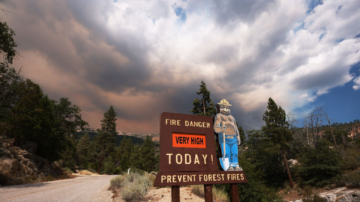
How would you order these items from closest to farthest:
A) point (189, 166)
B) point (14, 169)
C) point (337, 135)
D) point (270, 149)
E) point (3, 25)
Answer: point (189, 166) < point (14, 169) < point (3, 25) < point (270, 149) < point (337, 135)

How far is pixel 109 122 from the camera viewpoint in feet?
198

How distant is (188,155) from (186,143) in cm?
38

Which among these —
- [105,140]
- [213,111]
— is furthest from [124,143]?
[213,111]

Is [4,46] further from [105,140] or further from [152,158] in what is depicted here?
[152,158]

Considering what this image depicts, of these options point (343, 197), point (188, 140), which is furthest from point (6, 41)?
point (343, 197)

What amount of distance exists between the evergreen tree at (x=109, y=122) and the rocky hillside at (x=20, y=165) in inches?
1519

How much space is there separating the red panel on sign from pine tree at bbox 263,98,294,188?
29674 millimetres

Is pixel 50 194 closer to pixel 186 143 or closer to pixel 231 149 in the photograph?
pixel 186 143

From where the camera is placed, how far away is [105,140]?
187ft

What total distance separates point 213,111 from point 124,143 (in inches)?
2659

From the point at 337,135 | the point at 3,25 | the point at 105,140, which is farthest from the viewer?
the point at 105,140

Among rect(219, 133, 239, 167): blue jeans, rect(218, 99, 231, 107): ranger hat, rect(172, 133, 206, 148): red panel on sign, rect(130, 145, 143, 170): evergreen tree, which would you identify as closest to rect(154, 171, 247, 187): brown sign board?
rect(219, 133, 239, 167): blue jeans

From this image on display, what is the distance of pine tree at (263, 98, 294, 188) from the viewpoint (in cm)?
3018

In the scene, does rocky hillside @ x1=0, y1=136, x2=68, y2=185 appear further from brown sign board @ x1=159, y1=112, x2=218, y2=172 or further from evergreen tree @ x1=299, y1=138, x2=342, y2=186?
evergreen tree @ x1=299, y1=138, x2=342, y2=186
